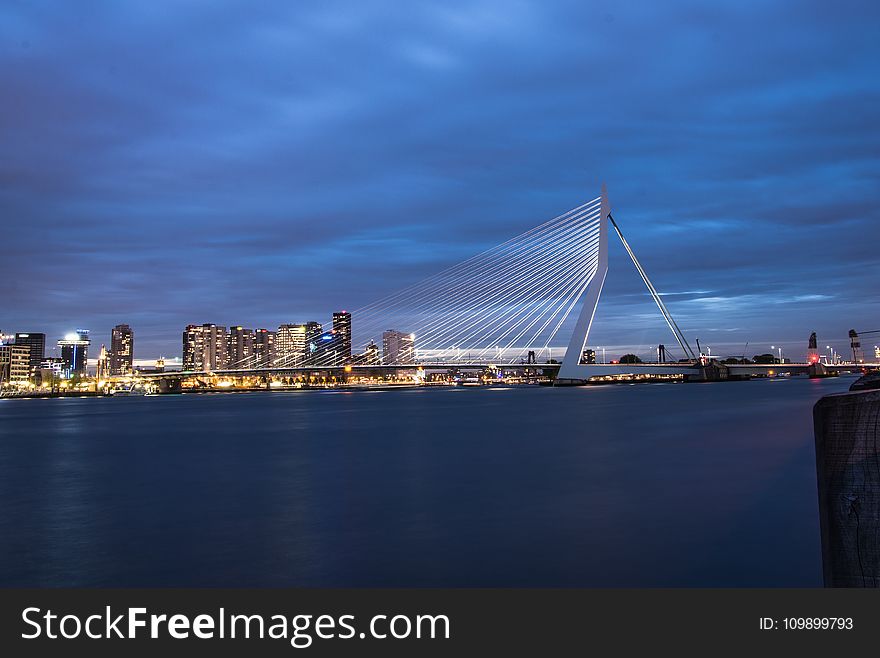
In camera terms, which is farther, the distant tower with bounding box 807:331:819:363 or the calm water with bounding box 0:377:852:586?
the distant tower with bounding box 807:331:819:363

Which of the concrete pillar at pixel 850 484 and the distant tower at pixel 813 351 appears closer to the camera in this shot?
the concrete pillar at pixel 850 484

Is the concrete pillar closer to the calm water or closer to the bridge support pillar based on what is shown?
the calm water

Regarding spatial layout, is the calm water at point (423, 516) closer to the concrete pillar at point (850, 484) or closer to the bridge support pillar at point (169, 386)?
the concrete pillar at point (850, 484)

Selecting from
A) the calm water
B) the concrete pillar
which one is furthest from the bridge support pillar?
the concrete pillar

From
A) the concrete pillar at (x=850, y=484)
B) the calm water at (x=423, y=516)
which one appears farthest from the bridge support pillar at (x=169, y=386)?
the concrete pillar at (x=850, y=484)

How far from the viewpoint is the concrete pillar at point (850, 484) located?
124 inches

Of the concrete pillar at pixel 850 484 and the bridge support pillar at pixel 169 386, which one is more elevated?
the concrete pillar at pixel 850 484

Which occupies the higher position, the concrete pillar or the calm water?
the concrete pillar

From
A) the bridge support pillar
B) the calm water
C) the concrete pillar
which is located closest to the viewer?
the concrete pillar

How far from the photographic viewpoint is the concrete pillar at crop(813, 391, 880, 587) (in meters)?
3.16

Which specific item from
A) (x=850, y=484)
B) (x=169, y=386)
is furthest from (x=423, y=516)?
(x=169, y=386)

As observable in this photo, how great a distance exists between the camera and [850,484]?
10.6ft

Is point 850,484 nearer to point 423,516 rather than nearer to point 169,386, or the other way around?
point 423,516

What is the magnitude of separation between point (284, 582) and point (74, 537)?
4.89 meters
